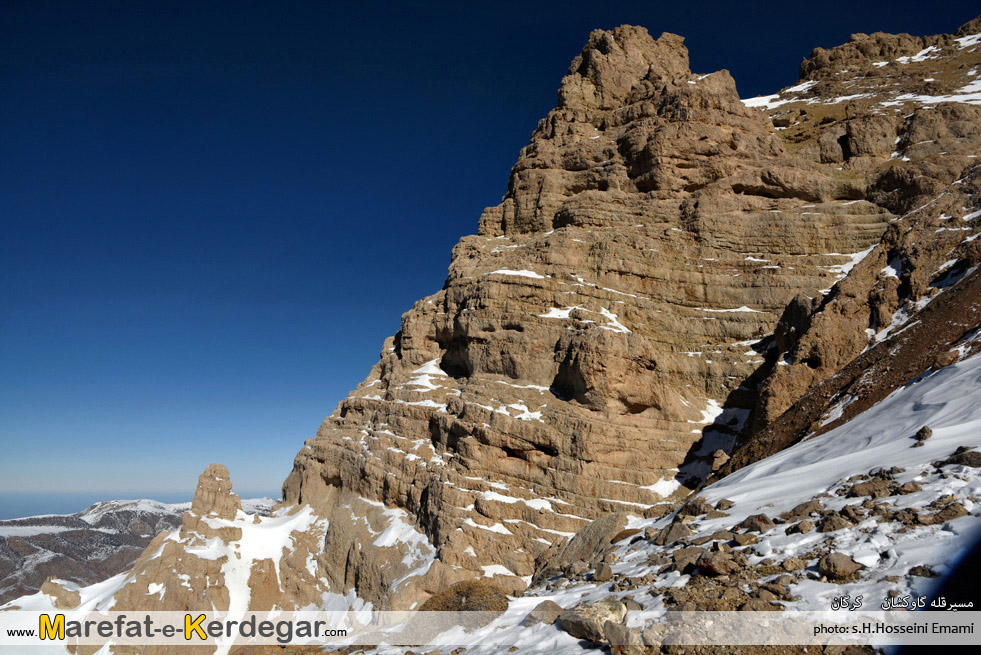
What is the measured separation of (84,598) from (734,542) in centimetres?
5354

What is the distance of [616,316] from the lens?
4250cm

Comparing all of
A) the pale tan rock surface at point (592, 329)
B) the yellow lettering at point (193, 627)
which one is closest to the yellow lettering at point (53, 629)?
the yellow lettering at point (193, 627)

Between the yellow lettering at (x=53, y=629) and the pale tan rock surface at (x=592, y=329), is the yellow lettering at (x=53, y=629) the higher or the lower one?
the lower one

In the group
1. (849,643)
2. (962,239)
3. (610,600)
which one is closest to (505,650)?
(610,600)

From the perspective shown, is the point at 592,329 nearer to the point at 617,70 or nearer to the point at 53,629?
the point at 617,70

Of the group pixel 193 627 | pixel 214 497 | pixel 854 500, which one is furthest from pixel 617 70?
pixel 193 627

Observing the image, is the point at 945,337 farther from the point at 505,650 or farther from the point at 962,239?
the point at 505,650

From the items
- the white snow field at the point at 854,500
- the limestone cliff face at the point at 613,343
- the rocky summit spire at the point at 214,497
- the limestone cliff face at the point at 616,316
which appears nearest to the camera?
the white snow field at the point at 854,500

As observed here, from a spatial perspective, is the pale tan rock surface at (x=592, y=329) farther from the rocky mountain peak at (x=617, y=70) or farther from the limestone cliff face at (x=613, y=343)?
the rocky mountain peak at (x=617, y=70)

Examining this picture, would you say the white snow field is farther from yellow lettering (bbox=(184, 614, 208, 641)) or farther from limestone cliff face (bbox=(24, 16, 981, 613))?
yellow lettering (bbox=(184, 614, 208, 641))

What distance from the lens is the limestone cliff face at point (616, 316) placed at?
34.8m

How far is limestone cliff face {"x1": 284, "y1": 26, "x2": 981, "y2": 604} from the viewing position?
Result: 34.8 metres

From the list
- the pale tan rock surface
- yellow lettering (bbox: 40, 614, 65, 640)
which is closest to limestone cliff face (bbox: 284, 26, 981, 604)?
the pale tan rock surface

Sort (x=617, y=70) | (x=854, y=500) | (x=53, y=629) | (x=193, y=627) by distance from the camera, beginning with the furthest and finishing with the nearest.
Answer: (x=617, y=70) < (x=53, y=629) < (x=193, y=627) < (x=854, y=500)
